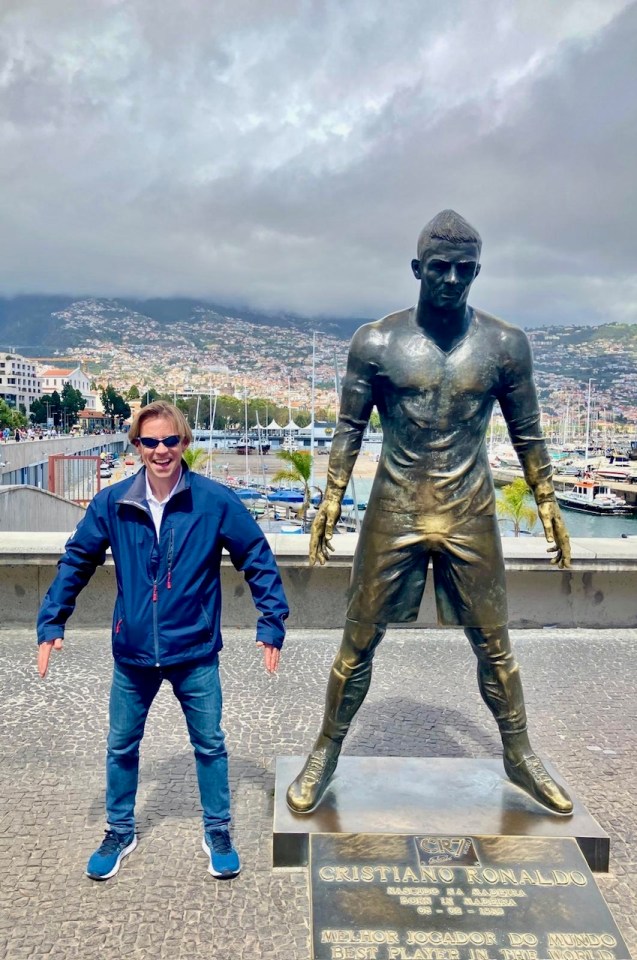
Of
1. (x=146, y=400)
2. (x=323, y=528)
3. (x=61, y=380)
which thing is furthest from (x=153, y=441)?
(x=61, y=380)

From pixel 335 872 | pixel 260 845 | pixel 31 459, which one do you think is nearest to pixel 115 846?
pixel 260 845

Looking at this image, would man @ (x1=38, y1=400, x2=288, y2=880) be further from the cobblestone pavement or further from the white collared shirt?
the cobblestone pavement

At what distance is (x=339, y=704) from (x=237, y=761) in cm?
115

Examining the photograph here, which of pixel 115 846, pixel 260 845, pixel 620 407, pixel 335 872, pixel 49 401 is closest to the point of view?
pixel 335 872

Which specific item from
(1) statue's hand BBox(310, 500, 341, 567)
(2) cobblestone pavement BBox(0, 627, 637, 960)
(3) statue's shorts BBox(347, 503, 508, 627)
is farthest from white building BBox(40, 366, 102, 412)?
(3) statue's shorts BBox(347, 503, 508, 627)

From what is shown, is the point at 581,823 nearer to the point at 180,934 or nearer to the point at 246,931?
the point at 246,931

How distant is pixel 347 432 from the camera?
11.7 ft

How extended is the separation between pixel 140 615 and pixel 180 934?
4.37ft

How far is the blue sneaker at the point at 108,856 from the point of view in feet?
10.4

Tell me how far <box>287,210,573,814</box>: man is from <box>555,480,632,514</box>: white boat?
153 feet

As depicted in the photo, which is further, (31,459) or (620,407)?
(620,407)

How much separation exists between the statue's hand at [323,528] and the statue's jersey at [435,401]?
14 cm

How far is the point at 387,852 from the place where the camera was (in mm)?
3146

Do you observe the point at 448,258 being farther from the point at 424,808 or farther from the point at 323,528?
the point at 424,808
